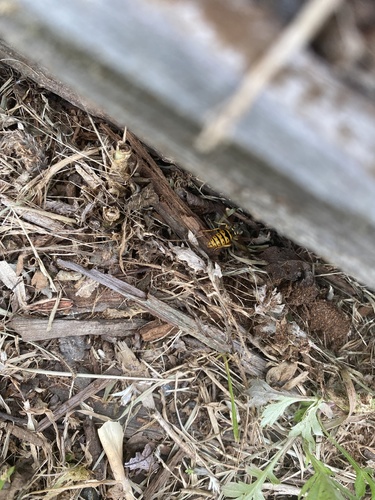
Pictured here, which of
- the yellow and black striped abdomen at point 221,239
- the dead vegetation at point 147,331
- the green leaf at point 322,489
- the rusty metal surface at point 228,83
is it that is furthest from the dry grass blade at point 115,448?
the rusty metal surface at point 228,83

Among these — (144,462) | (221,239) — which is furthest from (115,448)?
(221,239)

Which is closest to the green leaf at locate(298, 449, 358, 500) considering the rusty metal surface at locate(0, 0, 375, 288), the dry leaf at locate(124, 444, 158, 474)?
the dry leaf at locate(124, 444, 158, 474)

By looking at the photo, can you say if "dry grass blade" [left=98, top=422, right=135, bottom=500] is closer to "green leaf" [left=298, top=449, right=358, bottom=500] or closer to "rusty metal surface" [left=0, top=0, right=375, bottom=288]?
"green leaf" [left=298, top=449, right=358, bottom=500]

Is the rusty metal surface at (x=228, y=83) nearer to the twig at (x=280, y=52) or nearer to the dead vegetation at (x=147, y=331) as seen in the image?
the twig at (x=280, y=52)

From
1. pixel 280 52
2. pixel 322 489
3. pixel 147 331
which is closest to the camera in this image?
pixel 280 52

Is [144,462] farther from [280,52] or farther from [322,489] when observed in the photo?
[280,52]

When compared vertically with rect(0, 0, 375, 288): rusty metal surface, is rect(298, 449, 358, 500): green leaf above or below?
below
